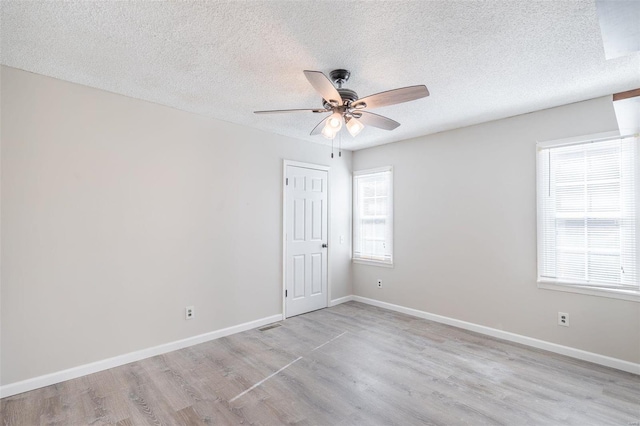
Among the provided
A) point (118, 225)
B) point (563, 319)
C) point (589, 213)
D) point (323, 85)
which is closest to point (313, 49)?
point (323, 85)

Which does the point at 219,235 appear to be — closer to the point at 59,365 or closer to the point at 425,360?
the point at 59,365

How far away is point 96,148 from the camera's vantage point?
288cm

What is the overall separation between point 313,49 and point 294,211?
2582mm

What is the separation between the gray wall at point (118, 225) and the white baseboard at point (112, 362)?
0.06 metres

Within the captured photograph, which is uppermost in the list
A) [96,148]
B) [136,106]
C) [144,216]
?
[136,106]

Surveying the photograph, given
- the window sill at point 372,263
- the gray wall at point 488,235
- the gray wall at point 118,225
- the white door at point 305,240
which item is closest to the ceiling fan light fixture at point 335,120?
the gray wall at point 118,225

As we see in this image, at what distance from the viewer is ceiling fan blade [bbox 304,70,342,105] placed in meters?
1.93

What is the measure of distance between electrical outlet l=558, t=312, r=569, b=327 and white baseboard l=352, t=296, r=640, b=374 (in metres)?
0.22

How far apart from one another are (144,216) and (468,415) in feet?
10.6

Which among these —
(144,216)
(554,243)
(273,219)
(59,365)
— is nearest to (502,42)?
(554,243)

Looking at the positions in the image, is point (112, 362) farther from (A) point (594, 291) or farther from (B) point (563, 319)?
(A) point (594, 291)

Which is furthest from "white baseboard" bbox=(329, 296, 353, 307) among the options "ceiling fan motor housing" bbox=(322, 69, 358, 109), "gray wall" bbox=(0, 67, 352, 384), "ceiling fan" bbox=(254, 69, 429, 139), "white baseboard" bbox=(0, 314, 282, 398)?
"ceiling fan motor housing" bbox=(322, 69, 358, 109)

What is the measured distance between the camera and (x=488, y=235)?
375 centimetres

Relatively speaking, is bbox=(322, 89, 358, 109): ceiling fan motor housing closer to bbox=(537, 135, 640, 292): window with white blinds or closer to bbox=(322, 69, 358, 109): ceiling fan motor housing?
bbox=(322, 69, 358, 109): ceiling fan motor housing
